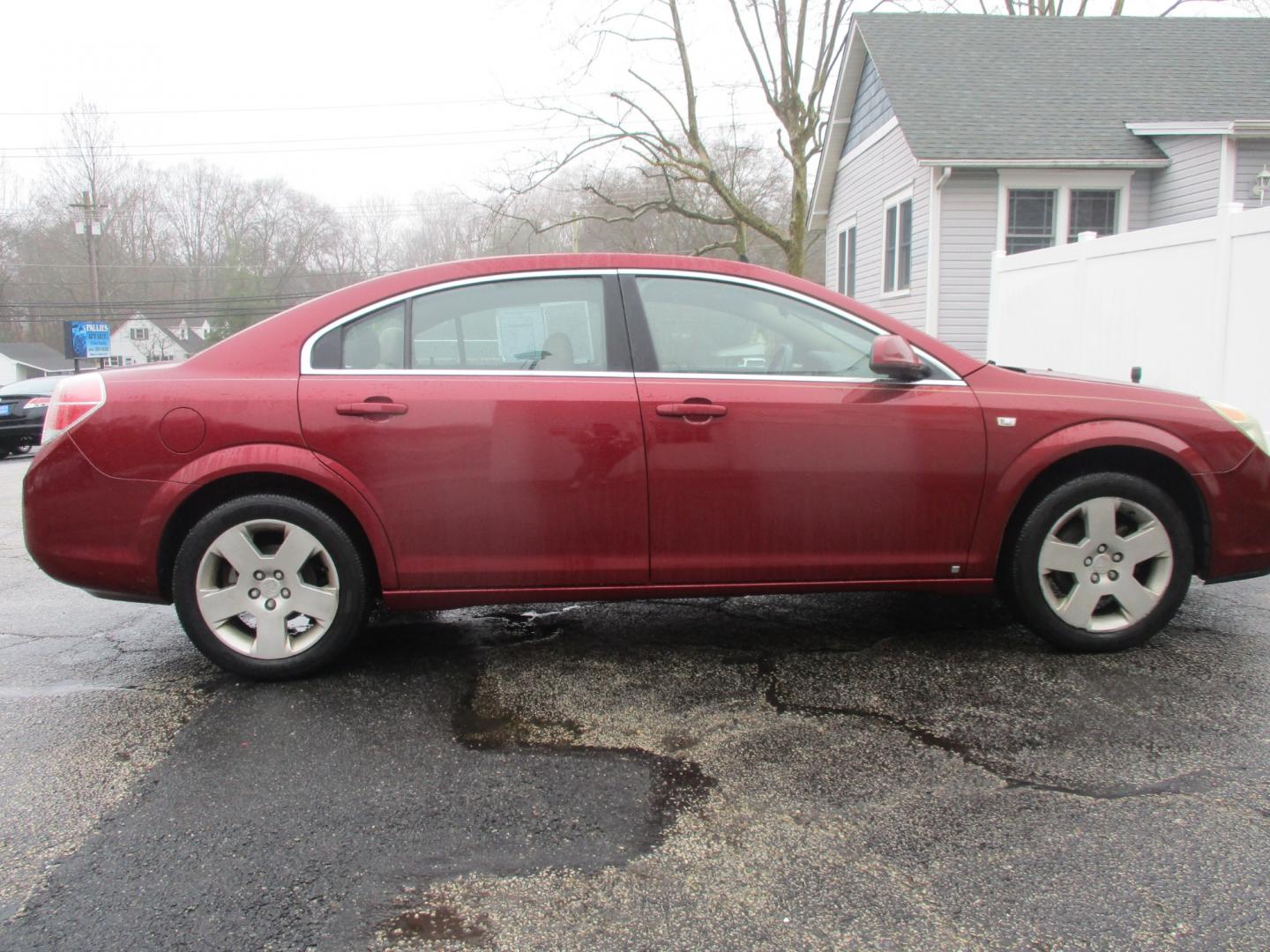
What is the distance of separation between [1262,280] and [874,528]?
5.96 metres

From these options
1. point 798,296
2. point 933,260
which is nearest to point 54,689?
point 798,296

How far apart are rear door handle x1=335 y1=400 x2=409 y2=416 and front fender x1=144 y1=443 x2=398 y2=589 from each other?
0.64 ft

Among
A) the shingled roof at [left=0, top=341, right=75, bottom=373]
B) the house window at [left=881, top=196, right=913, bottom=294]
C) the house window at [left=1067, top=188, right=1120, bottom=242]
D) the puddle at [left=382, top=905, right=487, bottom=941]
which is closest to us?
the puddle at [left=382, top=905, right=487, bottom=941]

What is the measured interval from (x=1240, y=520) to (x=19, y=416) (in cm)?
1825

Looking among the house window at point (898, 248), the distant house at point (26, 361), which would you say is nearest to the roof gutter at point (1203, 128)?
the house window at point (898, 248)

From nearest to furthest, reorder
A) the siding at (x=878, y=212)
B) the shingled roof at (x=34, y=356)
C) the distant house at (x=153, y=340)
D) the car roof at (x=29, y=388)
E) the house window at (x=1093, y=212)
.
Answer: the house window at (x=1093, y=212)
the siding at (x=878, y=212)
the car roof at (x=29, y=388)
the shingled roof at (x=34, y=356)
the distant house at (x=153, y=340)

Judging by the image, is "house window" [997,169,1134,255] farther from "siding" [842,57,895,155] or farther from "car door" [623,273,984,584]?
"car door" [623,273,984,584]

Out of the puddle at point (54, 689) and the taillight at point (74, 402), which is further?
the puddle at point (54, 689)

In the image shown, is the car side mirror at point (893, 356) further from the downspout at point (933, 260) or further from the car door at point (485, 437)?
the downspout at point (933, 260)

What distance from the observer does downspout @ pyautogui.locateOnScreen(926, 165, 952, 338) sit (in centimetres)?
1465

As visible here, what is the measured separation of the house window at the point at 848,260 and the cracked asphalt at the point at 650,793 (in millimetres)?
16703

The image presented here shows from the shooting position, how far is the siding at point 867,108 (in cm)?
1689

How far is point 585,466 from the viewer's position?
3430 millimetres

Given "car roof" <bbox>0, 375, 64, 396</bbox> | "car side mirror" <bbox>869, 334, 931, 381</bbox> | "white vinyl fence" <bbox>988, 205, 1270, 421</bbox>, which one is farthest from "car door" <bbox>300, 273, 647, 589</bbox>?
"car roof" <bbox>0, 375, 64, 396</bbox>
